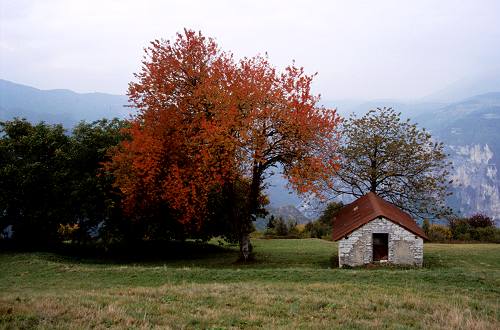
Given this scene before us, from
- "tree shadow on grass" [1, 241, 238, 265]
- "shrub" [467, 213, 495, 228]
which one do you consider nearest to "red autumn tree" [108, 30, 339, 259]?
"tree shadow on grass" [1, 241, 238, 265]

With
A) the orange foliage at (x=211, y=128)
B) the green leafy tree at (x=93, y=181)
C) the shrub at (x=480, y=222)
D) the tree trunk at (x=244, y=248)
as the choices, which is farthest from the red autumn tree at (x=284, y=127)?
the shrub at (x=480, y=222)

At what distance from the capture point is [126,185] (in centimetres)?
2795

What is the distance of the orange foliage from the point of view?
1025 inches

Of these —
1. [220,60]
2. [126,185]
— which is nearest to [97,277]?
[126,185]

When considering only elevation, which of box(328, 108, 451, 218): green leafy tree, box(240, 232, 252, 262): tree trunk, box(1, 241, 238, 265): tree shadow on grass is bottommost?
box(1, 241, 238, 265): tree shadow on grass

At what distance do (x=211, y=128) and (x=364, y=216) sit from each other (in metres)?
11.3

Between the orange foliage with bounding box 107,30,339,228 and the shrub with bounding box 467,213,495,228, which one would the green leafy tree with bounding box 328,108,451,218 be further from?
the shrub with bounding box 467,213,495,228

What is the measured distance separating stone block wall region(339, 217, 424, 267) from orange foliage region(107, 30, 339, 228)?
14.1 ft

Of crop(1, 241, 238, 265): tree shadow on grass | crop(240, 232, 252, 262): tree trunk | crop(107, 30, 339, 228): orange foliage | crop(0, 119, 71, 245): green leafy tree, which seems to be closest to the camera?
crop(107, 30, 339, 228): orange foliage

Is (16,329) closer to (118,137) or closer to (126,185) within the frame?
(126,185)

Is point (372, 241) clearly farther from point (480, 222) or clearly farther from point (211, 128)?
point (480, 222)

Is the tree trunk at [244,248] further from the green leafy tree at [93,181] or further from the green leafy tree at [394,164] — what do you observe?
the green leafy tree at [93,181]

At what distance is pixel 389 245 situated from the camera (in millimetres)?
27562

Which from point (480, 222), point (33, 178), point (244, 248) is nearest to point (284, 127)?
point (244, 248)
